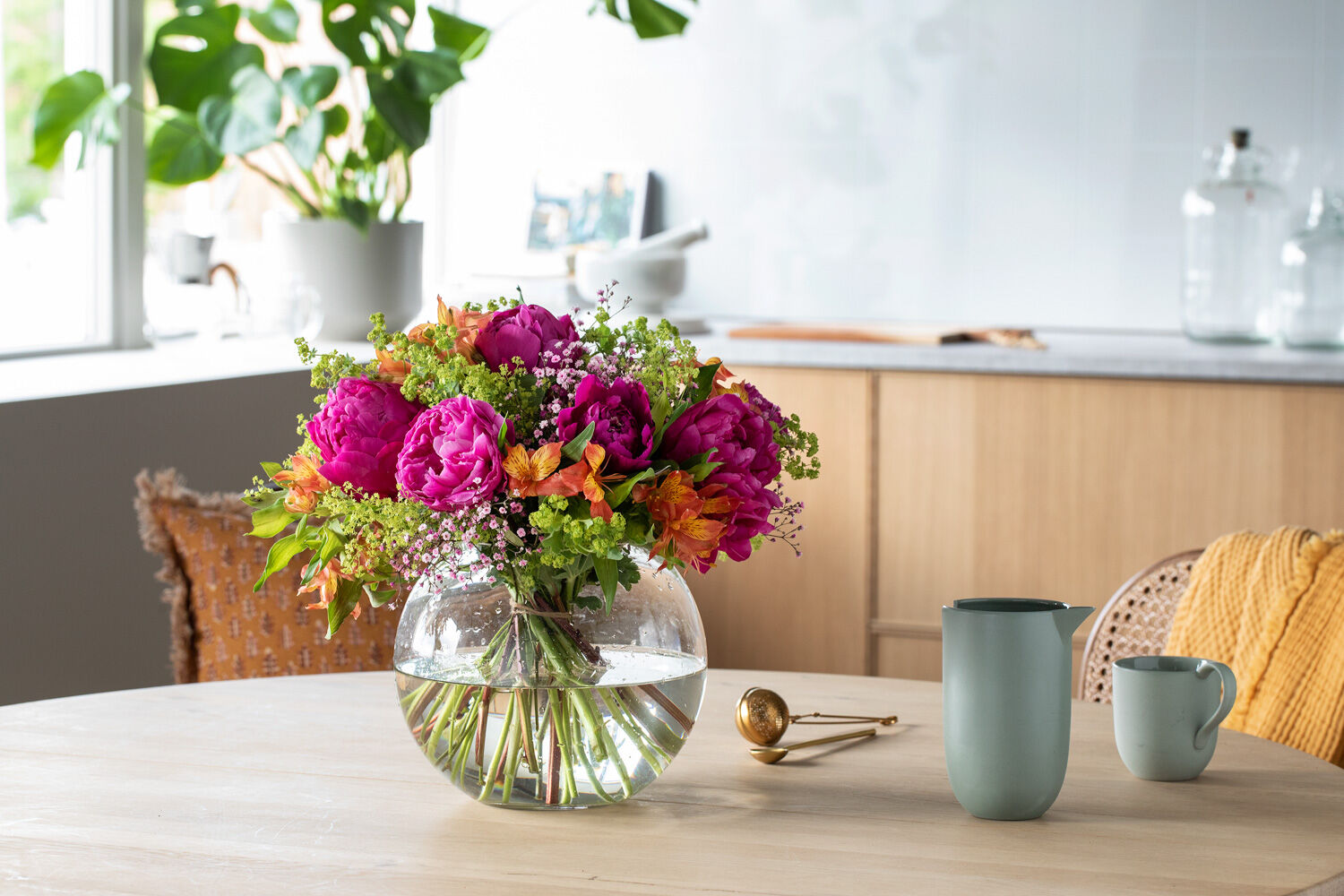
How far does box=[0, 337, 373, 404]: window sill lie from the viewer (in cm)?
199

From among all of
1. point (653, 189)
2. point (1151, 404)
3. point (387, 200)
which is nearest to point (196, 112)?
point (387, 200)

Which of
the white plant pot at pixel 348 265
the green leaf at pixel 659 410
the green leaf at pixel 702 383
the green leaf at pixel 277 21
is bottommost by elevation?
the green leaf at pixel 659 410

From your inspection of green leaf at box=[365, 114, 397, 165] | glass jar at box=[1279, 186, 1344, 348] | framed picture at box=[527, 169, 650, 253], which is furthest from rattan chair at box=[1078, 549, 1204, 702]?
framed picture at box=[527, 169, 650, 253]

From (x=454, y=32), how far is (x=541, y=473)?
7.08 feet

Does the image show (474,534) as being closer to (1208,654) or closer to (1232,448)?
(1208,654)

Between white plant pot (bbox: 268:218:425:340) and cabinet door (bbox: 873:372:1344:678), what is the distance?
0.96m

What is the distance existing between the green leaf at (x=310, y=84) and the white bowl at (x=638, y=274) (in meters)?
0.73

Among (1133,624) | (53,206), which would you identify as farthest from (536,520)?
(53,206)

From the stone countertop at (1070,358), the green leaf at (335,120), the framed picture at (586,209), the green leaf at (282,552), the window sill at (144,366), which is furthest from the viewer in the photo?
the framed picture at (586,209)

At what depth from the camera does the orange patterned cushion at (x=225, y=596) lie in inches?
70.7

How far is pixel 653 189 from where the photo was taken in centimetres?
354

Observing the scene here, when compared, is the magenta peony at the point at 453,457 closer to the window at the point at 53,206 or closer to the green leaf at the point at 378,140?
the window at the point at 53,206

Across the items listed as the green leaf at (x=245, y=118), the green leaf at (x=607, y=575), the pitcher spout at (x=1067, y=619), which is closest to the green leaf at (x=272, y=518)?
the green leaf at (x=607, y=575)

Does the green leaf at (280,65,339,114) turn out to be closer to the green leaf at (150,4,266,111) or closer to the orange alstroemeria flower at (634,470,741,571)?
the green leaf at (150,4,266,111)
